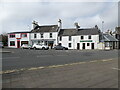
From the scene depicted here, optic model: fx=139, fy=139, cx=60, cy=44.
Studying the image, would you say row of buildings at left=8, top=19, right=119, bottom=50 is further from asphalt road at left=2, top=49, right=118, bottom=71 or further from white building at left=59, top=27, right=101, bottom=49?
asphalt road at left=2, top=49, right=118, bottom=71

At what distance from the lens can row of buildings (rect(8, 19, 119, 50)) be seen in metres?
46.0

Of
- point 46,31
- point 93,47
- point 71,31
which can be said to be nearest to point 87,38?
point 93,47

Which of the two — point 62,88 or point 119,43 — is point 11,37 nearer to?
point 119,43

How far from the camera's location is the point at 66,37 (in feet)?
161

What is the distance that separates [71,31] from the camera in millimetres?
50781

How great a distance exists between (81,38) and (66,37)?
5.29m

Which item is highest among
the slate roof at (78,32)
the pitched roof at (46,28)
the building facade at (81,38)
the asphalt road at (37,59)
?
the pitched roof at (46,28)

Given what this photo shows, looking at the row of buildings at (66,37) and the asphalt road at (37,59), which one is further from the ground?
the row of buildings at (66,37)

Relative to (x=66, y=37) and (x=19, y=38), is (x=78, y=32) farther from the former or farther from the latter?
(x=19, y=38)

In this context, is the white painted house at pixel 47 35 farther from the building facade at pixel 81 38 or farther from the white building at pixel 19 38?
the building facade at pixel 81 38

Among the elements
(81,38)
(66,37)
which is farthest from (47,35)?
(81,38)

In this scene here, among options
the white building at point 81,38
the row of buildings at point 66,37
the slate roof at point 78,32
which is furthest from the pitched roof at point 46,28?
the white building at point 81,38

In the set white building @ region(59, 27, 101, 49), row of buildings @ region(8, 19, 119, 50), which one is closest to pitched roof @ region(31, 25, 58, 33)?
row of buildings @ region(8, 19, 119, 50)

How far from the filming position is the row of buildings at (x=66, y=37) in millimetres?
46031
